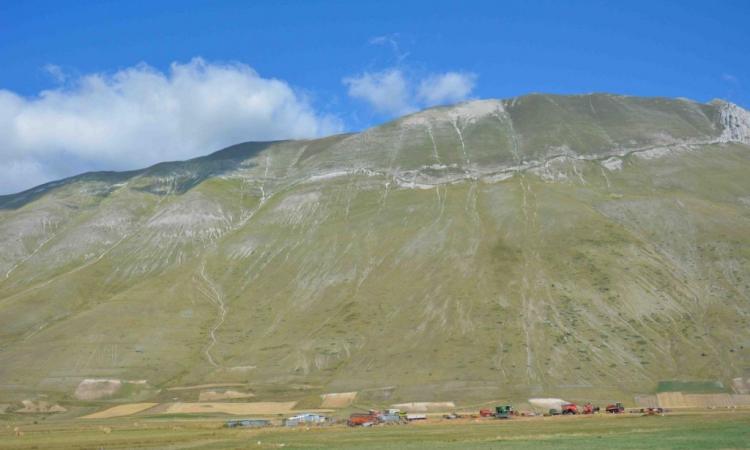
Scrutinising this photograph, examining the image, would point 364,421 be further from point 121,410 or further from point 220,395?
point 121,410

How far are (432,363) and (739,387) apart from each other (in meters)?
47.0

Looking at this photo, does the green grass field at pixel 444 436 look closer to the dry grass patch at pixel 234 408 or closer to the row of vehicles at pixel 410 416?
the row of vehicles at pixel 410 416

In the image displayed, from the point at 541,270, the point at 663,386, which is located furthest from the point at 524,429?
the point at 541,270

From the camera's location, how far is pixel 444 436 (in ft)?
206

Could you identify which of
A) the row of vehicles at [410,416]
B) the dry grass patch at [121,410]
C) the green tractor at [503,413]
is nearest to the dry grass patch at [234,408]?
the dry grass patch at [121,410]

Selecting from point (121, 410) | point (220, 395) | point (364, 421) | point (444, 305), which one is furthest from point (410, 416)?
point (444, 305)

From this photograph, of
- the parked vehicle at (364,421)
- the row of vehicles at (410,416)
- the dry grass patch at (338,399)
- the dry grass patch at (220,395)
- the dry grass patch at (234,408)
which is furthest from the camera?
the dry grass patch at (220,395)

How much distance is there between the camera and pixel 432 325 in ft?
474

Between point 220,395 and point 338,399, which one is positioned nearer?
point 338,399

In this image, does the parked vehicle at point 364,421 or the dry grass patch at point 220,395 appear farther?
the dry grass patch at point 220,395

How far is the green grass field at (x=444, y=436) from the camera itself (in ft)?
170

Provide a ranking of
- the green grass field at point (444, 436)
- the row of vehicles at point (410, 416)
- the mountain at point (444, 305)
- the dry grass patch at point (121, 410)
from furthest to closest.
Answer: the mountain at point (444, 305), the dry grass patch at point (121, 410), the row of vehicles at point (410, 416), the green grass field at point (444, 436)

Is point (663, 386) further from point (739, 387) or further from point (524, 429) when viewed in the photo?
point (524, 429)

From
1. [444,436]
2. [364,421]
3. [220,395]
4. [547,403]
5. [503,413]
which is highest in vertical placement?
[220,395]
